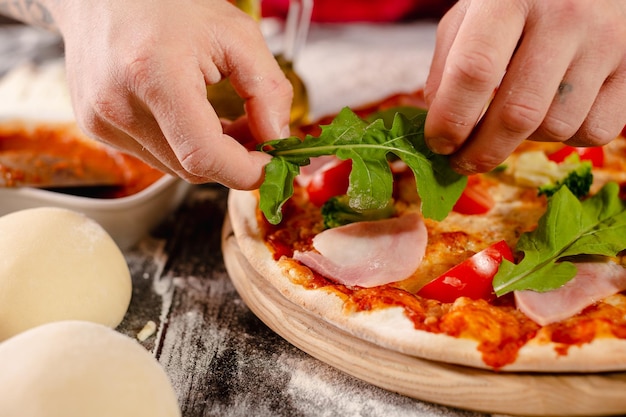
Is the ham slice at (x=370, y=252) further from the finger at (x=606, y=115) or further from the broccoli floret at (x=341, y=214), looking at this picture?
the finger at (x=606, y=115)

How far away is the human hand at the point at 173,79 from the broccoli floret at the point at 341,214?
0.36m

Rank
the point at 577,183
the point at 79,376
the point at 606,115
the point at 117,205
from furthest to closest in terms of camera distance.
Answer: the point at 117,205, the point at 577,183, the point at 606,115, the point at 79,376

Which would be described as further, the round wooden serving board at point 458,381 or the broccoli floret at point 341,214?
the broccoli floret at point 341,214

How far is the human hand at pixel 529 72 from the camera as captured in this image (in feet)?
5.84

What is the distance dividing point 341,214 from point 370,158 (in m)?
0.32

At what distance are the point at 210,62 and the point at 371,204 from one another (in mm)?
676

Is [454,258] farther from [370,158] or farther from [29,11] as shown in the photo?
[29,11]

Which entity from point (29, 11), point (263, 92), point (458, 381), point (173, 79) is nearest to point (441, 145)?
point (263, 92)

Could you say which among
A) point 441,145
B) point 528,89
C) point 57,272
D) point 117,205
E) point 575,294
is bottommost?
point 117,205

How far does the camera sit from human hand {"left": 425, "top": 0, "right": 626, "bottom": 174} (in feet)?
5.84

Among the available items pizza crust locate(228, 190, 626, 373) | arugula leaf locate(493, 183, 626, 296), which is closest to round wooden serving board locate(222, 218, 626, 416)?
pizza crust locate(228, 190, 626, 373)

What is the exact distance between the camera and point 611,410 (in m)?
1.85

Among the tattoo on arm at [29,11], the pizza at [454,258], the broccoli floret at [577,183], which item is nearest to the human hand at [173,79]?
the pizza at [454,258]

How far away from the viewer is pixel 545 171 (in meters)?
2.71
